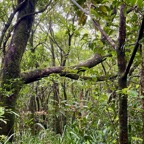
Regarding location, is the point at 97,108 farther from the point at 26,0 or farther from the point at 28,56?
the point at 28,56

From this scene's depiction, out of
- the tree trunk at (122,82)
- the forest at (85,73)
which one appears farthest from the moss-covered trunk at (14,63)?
the tree trunk at (122,82)

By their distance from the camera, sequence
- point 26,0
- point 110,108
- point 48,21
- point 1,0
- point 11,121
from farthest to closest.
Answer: point 48,21 → point 1,0 → point 26,0 → point 11,121 → point 110,108

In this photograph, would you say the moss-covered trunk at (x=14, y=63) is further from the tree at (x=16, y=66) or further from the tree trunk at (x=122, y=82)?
the tree trunk at (x=122, y=82)

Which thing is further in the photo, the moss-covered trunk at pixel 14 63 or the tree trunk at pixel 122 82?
the moss-covered trunk at pixel 14 63

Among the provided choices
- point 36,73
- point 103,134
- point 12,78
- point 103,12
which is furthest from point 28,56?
point 103,12

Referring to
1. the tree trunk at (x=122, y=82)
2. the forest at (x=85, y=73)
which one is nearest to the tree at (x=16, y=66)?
the forest at (x=85, y=73)

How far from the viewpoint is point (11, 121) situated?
409 centimetres

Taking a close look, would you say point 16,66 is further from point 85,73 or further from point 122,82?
point 122,82

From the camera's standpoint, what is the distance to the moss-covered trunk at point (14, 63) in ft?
13.1

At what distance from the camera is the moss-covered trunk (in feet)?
13.1

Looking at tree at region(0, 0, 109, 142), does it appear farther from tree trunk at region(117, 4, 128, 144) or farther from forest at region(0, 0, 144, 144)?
tree trunk at region(117, 4, 128, 144)

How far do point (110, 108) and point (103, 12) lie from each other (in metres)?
0.75

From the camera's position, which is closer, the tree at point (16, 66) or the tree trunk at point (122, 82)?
the tree trunk at point (122, 82)

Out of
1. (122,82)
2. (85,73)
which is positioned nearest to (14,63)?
(85,73)
